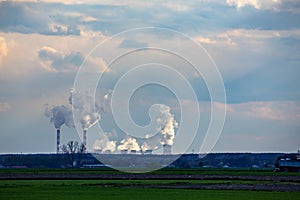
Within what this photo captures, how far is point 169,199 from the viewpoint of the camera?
53281 mm

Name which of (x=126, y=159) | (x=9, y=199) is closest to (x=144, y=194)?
(x=9, y=199)

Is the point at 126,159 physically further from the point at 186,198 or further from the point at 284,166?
the point at 186,198

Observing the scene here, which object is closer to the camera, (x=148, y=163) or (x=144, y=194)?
(x=144, y=194)

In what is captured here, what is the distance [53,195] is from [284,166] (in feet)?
309

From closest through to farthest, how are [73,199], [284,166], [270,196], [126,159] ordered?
[73,199] < [270,196] < [284,166] < [126,159]

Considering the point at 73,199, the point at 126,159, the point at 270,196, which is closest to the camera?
the point at 73,199

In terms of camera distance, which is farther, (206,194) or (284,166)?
(284,166)

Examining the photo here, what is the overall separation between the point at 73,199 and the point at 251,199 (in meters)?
12.9

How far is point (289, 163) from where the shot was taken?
479 feet

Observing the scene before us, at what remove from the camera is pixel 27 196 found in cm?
5778

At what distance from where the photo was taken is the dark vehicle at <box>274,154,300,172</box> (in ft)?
474

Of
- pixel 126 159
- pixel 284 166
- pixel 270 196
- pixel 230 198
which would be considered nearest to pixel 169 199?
pixel 230 198

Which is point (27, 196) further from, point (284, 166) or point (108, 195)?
point (284, 166)

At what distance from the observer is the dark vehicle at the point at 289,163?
144 m
